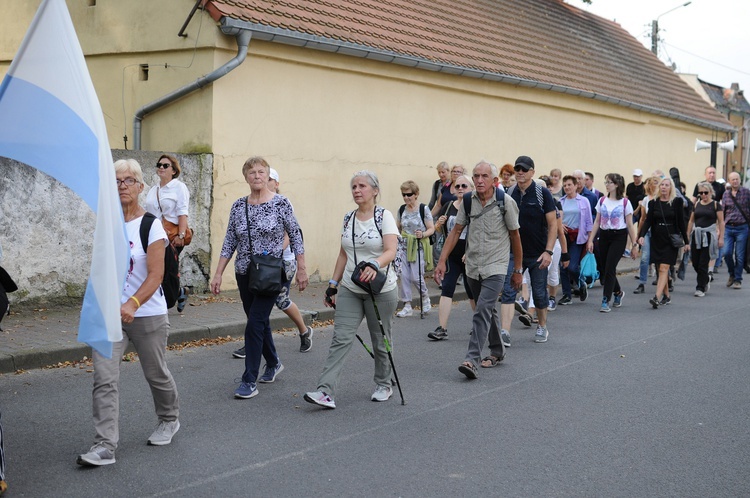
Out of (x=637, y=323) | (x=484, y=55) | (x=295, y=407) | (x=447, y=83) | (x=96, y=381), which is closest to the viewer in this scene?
(x=96, y=381)

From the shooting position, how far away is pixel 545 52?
70.2 feet

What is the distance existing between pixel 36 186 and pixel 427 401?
5818 millimetres

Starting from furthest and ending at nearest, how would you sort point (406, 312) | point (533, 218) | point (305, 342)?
point (406, 312) < point (533, 218) < point (305, 342)

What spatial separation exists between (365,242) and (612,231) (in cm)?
673

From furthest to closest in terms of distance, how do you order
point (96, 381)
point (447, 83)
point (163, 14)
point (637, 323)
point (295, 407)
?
point (447, 83) → point (163, 14) → point (637, 323) → point (295, 407) → point (96, 381)

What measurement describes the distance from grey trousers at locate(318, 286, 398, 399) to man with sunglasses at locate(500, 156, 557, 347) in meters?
2.46

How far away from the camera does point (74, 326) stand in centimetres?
928

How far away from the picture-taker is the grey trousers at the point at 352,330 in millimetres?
6414

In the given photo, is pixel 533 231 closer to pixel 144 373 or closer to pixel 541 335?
pixel 541 335

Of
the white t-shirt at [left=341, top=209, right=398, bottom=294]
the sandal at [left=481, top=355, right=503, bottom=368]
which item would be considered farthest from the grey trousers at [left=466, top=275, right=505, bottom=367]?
the white t-shirt at [left=341, top=209, right=398, bottom=294]

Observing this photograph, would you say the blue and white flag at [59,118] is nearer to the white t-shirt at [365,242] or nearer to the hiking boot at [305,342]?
the white t-shirt at [365,242]

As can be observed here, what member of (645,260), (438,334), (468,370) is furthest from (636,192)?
(468,370)

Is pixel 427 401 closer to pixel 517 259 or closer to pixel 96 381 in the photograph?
pixel 517 259

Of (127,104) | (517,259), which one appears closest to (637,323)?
(517,259)
